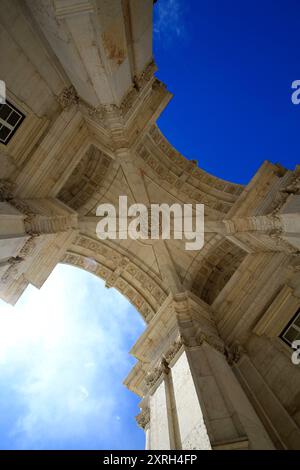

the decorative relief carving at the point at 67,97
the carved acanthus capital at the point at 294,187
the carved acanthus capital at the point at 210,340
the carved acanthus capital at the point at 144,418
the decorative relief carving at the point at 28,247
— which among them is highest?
the decorative relief carving at the point at 67,97

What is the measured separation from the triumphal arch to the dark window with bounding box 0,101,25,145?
0.03m

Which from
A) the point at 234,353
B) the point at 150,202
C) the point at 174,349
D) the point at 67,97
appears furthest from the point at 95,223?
the point at 234,353

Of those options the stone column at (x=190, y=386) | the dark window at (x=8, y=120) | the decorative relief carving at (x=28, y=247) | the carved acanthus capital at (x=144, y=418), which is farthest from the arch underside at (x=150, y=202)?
the decorative relief carving at (x=28, y=247)

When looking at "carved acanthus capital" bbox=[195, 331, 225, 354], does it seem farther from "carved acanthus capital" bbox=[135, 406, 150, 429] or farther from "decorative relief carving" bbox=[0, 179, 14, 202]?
"decorative relief carving" bbox=[0, 179, 14, 202]

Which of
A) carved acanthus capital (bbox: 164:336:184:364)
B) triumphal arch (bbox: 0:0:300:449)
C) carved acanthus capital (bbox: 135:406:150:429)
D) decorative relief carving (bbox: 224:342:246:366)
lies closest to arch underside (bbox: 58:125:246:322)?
triumphal arch (bbox: 0:0:300:449)

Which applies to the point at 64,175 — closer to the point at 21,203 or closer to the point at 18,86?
the point at 21,203

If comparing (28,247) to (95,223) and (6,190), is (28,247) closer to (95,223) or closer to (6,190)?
(6,190)

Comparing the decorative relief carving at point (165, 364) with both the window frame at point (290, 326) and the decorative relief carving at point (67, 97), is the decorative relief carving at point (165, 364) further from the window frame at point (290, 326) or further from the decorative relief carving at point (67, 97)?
the decorative relief carving at point (67, 97)

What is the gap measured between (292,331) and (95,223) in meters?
9.24

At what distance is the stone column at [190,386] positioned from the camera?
6.05 metres

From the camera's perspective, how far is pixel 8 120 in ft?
27.5

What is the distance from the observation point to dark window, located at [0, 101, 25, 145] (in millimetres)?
8117

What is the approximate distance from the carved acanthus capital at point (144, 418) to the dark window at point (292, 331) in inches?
203

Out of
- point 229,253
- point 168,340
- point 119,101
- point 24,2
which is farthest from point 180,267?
point 24,2
